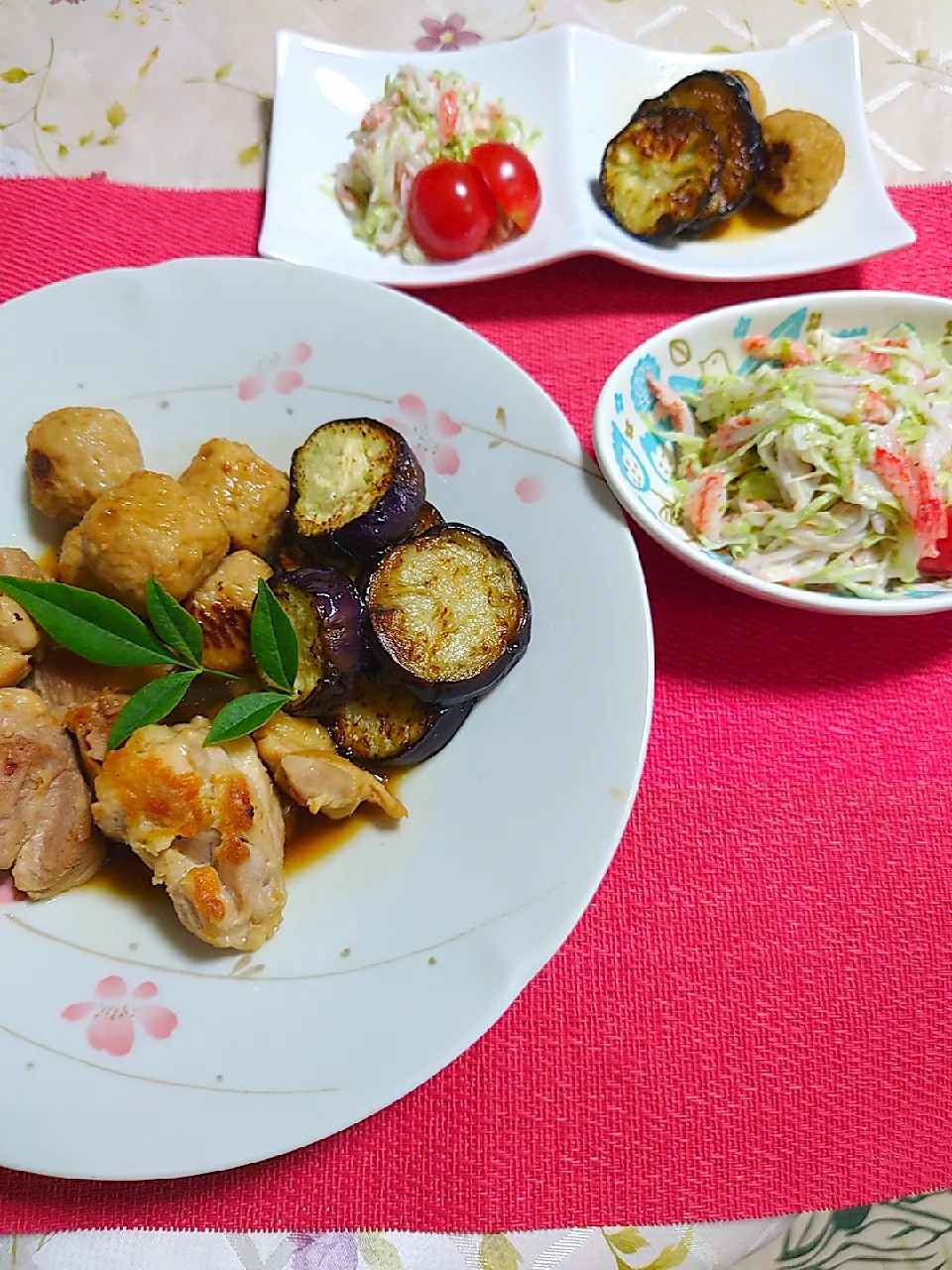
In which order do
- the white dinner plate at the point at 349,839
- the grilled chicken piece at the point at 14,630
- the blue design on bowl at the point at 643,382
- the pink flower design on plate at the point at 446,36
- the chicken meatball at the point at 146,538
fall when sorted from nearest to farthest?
the white dinner plate at the point at 349,839
the chicken meatball at the point at 146,538
the grilled chicken piece at the point at 14,630
the blue design on bowl at the point at 643,382
the pink flower design on plate at the point at 446,36

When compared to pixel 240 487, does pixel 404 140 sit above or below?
above

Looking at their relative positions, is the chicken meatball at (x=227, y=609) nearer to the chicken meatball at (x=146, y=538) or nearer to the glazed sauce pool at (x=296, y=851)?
the chicken meatball at (x=146, y=538)

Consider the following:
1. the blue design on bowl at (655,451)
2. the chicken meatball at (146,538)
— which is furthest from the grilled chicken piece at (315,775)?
the blue design on bowl at (655,451)

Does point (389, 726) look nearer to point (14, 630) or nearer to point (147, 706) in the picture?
point (147, 706)

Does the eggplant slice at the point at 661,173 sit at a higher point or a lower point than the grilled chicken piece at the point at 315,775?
higher

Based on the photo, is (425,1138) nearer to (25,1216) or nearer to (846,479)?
(25,1216)

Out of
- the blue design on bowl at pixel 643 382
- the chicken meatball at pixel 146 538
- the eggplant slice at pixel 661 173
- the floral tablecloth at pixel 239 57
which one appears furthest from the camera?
the floral tablecloth at pixel 239 57

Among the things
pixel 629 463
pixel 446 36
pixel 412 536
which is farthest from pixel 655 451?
pixel 446 36
